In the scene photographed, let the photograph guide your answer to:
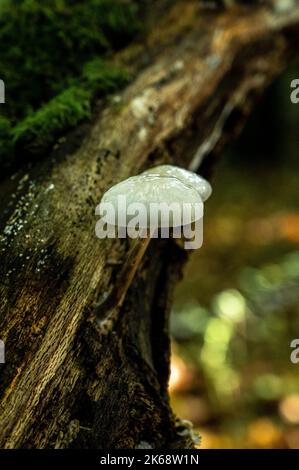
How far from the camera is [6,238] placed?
65.8 inches

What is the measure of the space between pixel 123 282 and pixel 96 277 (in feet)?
0.34

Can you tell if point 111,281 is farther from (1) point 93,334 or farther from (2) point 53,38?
(2) point 53,38

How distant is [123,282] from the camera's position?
167 cm

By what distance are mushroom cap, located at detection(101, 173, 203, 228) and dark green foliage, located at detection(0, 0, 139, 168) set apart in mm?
722

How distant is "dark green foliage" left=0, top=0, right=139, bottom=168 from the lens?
2104 millimetres

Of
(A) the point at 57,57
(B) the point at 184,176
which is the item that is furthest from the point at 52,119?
(B) the point at 184,176

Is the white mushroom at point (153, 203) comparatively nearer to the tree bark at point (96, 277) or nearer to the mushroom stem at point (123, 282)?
the mushroom stem at point (123, 282)

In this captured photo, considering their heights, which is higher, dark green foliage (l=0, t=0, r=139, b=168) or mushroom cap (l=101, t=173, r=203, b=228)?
dark green foliage (l=0, t=0, r=139, b=168)

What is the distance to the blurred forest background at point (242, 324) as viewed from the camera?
311cm

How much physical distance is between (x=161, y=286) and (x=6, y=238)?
693 millimetres

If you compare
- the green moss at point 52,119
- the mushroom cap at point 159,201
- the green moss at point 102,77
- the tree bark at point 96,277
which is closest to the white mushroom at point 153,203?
the mushroom cap at point 159,201

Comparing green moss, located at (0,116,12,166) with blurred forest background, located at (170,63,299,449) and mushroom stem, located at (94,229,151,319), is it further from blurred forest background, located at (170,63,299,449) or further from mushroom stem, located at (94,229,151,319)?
blurred forest background, located at (170,63,299,449)

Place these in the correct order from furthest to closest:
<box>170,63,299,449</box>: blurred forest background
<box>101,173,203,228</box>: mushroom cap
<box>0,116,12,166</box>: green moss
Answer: <box>170,63,299,449</box>: blurred forest background, <box>0,116,12,166</box>: green moss, <box>101,173,203,228</box>: mushroom cap

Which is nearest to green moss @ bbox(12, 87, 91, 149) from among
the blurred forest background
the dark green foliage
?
the dark green foliage
